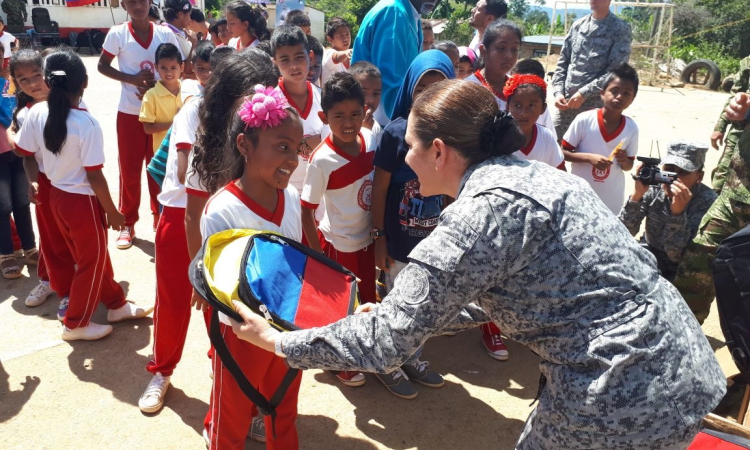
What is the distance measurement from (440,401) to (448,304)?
2002 millimetres

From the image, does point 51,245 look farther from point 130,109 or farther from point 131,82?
point 131,82

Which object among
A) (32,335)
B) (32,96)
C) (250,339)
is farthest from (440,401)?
(32,96)

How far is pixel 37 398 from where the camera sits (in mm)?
3205

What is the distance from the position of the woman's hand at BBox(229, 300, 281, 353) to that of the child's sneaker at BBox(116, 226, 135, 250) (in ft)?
11.9

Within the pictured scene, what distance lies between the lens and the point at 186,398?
3.25 meters

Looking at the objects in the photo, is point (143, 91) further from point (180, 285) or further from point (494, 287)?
point (494, 287)

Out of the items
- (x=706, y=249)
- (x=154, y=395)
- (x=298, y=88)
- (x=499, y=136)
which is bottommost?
(x=154, y=395)

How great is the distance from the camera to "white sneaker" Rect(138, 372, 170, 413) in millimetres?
3100

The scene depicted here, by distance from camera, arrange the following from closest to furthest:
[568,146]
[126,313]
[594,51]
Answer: [126,313] → [568,146] → [594,51]

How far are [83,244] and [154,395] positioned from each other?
3.68 ft

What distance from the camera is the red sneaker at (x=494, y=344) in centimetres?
380

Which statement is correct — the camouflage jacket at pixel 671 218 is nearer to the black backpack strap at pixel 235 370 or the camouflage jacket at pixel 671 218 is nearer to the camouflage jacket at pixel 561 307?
the camouflage jacket at pixel 561 307

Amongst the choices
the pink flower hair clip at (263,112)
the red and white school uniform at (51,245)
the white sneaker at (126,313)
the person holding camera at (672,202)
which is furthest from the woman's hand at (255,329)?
the person holding camera at (672,202)

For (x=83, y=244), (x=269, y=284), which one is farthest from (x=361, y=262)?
(x=83, y=244)
